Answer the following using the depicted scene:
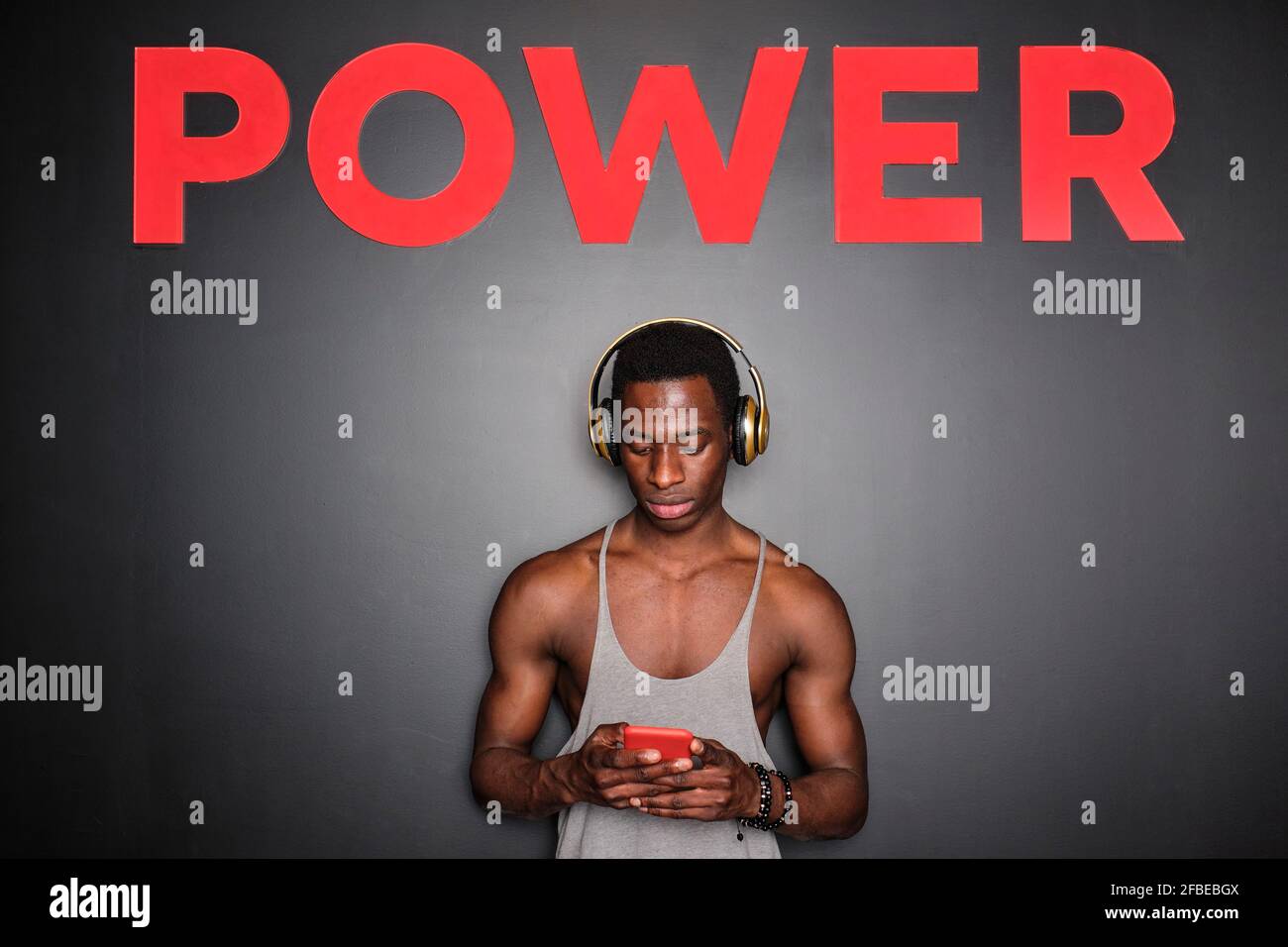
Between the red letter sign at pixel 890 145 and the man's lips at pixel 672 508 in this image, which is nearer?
the man's lips at pixel 672 508

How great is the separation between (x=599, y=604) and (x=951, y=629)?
108cm

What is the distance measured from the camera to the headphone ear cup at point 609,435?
118 inches

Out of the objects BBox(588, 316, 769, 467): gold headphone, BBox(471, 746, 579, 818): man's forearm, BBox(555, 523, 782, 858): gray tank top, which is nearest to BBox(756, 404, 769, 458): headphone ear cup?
BBox(588, 316, 769, 467): gold headphone

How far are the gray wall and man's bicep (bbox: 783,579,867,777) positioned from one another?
36 centimetres

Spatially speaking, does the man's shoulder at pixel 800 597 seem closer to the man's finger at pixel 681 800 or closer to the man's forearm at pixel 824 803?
the man's forearm at pixel 824 803

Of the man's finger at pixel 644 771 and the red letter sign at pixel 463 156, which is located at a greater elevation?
the red letter sign at pixel 463 156

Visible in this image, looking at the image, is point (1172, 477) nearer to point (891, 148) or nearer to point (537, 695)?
point (891, 148)

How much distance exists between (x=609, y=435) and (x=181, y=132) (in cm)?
160

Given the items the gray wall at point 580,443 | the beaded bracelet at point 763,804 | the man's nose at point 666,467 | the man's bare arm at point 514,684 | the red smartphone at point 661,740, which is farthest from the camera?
the gray wall at point 580,443

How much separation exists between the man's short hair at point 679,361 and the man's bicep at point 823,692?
57 cm

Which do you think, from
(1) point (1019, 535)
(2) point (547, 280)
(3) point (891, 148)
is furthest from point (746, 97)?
(1) point (1019, 535)

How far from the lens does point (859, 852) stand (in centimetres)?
332

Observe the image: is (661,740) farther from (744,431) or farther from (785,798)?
(744,431)

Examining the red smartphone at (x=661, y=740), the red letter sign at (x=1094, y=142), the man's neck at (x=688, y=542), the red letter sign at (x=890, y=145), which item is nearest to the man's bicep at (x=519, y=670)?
the man's neck at (x=688, y=542)
